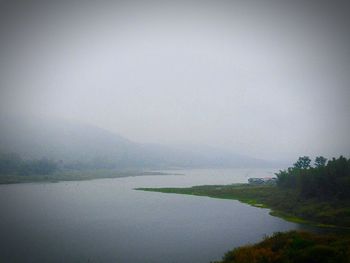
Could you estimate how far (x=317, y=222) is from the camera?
84.0m

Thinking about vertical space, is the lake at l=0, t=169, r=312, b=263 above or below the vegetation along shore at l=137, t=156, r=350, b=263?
below

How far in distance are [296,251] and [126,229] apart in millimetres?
46133

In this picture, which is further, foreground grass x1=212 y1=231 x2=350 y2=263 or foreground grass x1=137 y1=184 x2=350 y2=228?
foreground grass x1=137 y1=184 x2=350 y2=228

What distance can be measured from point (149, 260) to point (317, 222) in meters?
52.5

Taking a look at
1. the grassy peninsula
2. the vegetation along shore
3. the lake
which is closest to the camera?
the vegetation along shore

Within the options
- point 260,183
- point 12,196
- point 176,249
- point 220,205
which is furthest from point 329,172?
point 12,196

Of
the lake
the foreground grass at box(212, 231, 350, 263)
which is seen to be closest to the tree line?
the lake

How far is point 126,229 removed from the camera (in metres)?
76.2

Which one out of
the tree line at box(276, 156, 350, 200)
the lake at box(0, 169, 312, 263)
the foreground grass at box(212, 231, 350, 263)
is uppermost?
the tree line at box(276, 156, 350, 200)

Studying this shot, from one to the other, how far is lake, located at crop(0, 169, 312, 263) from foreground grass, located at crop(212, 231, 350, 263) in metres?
12.5

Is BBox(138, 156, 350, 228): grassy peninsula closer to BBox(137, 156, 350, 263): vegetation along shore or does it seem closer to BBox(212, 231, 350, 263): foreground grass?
BBox(137, 156, 350, 263): vegetation along shore

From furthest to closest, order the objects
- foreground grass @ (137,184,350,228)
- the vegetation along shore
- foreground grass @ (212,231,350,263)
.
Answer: foreground grass @ (137,184,350,228), the vegetation along shore, foreground grass @ (212,231,350,263)

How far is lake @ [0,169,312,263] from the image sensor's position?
184 feet

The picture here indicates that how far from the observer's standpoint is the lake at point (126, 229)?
5609 centimetres
